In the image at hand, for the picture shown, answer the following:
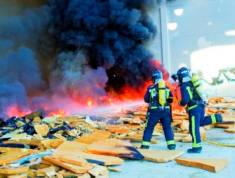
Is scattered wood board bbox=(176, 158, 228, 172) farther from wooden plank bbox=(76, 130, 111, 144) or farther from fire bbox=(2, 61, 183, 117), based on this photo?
fire bbox=(2, 61, 183, 117)

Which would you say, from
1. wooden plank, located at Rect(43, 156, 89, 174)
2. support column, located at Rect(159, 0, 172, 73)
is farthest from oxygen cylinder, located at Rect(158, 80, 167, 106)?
support column, located at Rect(159, 0, 172, 73)

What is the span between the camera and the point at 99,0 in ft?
45.2

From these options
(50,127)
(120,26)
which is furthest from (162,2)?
(50,127)

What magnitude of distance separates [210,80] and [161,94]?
382 inches

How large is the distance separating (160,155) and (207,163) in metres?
0.90

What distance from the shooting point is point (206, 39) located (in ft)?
49.2

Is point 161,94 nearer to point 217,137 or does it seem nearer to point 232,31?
point 217,137

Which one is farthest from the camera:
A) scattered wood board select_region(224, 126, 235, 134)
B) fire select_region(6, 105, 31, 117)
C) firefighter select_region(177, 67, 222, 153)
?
fire select_region(6, 105, 31, 117)

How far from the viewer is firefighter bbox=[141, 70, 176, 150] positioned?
5824 millimetres

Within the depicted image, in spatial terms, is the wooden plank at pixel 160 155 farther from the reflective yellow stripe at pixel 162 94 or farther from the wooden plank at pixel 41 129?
the wooden plank at pixel 41 129

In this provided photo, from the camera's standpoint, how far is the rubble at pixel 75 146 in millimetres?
4539

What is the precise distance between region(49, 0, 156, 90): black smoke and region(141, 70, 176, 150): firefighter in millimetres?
7665

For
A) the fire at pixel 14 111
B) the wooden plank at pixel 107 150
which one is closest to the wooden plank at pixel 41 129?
the wooden plank at pixel 107 150

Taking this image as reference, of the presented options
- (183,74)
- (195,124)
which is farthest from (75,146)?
(183,74)
